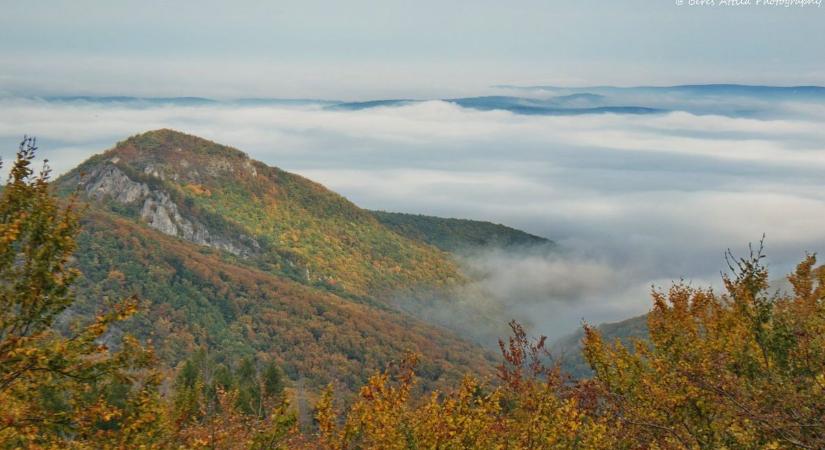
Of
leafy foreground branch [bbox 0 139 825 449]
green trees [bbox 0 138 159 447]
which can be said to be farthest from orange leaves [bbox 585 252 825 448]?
green trees [bbox 0 138 159 447]

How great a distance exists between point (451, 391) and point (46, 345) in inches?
406

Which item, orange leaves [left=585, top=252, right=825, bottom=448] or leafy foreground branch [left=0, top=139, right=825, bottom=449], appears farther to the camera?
orange leaves [left=585, top=252, right=825, bottom=448]

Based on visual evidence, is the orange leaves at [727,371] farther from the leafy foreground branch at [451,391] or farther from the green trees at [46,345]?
the green trees at [46,345]

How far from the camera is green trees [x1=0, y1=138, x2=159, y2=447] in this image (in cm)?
1619

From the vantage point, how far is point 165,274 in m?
195

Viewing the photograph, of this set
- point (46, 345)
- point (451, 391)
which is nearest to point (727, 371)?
point (451, 391)

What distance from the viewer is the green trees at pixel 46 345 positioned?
16.2 m

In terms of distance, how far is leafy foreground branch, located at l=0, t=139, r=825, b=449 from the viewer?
16.8m

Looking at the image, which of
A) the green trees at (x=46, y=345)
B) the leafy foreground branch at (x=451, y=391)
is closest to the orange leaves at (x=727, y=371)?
the leafy foreground branch at (x=451, y=391)

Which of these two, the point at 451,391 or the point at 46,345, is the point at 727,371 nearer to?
the point at 451,391

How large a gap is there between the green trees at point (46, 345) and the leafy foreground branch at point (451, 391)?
0.10 feet

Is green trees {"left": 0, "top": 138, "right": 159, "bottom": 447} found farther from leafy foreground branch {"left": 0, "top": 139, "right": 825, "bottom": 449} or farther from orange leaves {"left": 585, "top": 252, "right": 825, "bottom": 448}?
orange leaves {"left": 585, "top": 252, "right": 825, "bottom": 448}

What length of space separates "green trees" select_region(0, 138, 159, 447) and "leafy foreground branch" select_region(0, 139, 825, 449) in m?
0.03

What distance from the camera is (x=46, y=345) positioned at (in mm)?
16750
